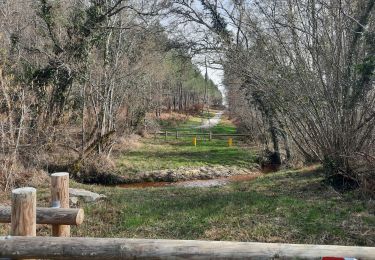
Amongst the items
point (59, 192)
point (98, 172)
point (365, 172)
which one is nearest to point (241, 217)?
point (365, 172)

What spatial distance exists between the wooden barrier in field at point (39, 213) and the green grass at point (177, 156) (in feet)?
53.1

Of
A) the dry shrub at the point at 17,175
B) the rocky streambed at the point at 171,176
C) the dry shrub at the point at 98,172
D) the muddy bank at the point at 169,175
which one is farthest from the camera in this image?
the rocky streambed at the point at 171,176

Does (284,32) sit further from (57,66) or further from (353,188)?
(57,66)

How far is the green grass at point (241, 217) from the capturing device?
7426mm

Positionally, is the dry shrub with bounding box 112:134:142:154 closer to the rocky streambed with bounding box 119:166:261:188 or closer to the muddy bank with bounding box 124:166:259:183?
the muddy bank with bounding box 124:166:259:183

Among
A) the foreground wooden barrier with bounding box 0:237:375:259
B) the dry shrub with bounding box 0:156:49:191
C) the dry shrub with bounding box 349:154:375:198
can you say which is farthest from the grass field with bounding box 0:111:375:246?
the foreground wooden barrier with bounding box 0:237:375:259

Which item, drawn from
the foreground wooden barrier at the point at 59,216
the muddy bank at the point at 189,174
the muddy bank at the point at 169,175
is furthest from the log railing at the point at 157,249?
the muddy bank at the point at 189,174

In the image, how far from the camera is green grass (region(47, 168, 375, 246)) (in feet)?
24.4

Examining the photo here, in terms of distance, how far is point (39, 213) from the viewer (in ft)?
15.6

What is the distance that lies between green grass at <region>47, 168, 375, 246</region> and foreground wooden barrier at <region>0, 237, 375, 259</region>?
3878 mm

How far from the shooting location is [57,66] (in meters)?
18.7

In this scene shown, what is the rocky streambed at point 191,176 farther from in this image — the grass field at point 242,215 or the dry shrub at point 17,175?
the grass field at point 242,215

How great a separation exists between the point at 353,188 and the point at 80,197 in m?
7.34

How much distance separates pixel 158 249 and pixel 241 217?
5.18 metres
